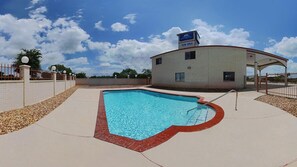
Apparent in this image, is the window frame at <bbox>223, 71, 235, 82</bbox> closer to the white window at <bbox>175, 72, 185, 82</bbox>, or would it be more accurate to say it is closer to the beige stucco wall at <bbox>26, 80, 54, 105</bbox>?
the white window at <bbox>175, 72, 185, 82</bbox>

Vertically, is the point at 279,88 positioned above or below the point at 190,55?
below

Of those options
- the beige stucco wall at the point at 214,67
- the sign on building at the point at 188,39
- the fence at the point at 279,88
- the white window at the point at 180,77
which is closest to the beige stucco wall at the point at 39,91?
the white window at the point at 180,77

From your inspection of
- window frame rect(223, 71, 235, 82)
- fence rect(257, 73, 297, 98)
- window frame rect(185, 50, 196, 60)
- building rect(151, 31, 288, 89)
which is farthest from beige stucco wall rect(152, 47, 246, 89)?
fence rect(257, 73, 297, 98)

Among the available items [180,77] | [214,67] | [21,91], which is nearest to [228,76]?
[214,67]

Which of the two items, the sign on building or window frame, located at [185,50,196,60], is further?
the sign on building

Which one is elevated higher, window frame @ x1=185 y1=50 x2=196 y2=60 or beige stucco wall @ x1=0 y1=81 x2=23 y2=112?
window frame @ x1=185 y1=50 x2=196 y2=60

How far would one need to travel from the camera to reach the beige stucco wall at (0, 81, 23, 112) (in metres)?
6.00

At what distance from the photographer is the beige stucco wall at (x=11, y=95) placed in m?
6.00

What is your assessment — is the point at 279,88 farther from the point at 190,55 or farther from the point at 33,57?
the point at 33,57

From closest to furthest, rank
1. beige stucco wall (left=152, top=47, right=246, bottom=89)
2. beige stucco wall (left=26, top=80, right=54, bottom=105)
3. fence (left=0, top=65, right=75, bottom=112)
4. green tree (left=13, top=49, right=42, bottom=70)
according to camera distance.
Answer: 1. fence (left=0, top=65, right=75, bottom=112)
2. beige stucco wall (left=26, top=80, right=54, bottom=105)
3. beige stucco wall (left=152, top=47, right=246, bottom=89)
4. green tree (left=13, top=49, right=42, bottom=70)

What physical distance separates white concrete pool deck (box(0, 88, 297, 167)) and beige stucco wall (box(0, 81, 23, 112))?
8.28ft

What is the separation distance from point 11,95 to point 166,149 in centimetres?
659

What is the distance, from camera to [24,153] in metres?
3.06

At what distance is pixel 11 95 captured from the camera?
6406mm
